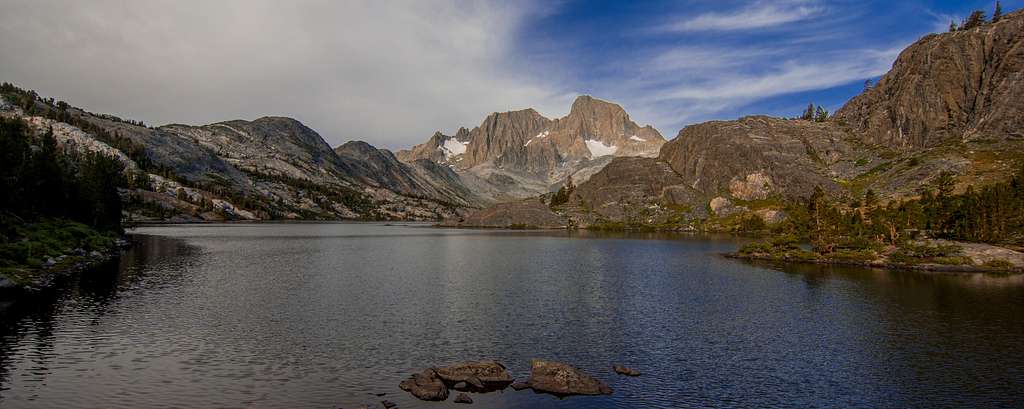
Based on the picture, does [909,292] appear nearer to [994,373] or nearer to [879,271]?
[879,271]

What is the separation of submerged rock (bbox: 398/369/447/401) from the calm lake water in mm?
1127

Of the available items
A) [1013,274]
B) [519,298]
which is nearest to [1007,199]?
[1013,274]

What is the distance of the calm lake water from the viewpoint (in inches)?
1508

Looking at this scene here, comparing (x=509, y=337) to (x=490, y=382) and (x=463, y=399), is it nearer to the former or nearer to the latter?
(x=490, y=382)

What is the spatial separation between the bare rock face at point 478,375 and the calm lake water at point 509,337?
2037 millimetres

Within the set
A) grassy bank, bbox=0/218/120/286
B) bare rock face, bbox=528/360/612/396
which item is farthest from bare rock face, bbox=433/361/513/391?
grassy bank, bbox=0/218/120/286

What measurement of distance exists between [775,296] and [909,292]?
23.0 meters

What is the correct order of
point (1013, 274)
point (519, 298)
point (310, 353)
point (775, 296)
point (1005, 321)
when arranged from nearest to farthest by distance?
point (310, 353) → point (1005, 321) → point (519, 298) → point (775, 296) → point (1013, 274)

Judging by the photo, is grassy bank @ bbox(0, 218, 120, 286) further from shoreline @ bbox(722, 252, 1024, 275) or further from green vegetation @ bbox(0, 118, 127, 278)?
shoreline @ bbox(722, 252, 1024, 275)

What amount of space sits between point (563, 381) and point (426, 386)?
30.9 feet

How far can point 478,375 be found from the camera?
40.5 meters

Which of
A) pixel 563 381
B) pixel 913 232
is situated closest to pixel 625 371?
pixel 563 381

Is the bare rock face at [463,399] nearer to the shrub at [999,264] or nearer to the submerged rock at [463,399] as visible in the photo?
the submerged rock at [463,399]

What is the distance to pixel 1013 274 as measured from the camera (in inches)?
4326
